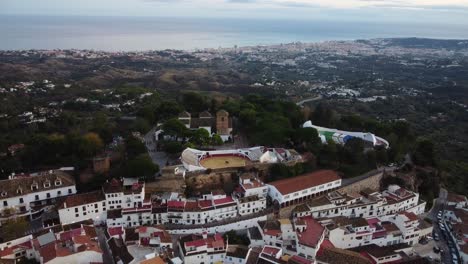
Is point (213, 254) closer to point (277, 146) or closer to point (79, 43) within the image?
point (277, 146)

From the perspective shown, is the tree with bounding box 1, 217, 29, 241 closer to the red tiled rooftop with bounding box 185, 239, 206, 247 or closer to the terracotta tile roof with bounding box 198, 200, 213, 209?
the red tiled rooftop with bounding box 185, 239, 206, 247

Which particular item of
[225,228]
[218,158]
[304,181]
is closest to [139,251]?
[225,228]

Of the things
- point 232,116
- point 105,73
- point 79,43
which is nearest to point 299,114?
point 232,116

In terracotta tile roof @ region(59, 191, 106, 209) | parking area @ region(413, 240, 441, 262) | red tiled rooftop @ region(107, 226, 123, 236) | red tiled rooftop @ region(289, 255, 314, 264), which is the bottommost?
parking area @ region(413, 240, 441, 262)

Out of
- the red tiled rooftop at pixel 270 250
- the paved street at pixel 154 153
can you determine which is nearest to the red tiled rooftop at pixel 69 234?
the paved street at pixel 154 153

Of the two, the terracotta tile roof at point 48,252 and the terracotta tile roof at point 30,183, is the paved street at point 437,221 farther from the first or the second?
the terracotta tile roof at point 30,183

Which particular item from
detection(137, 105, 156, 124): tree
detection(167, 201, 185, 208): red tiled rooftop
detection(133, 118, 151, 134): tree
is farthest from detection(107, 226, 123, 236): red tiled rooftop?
detection(137, 105, 156, 124): tree

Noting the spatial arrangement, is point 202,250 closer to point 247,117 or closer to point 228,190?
point 228,190
